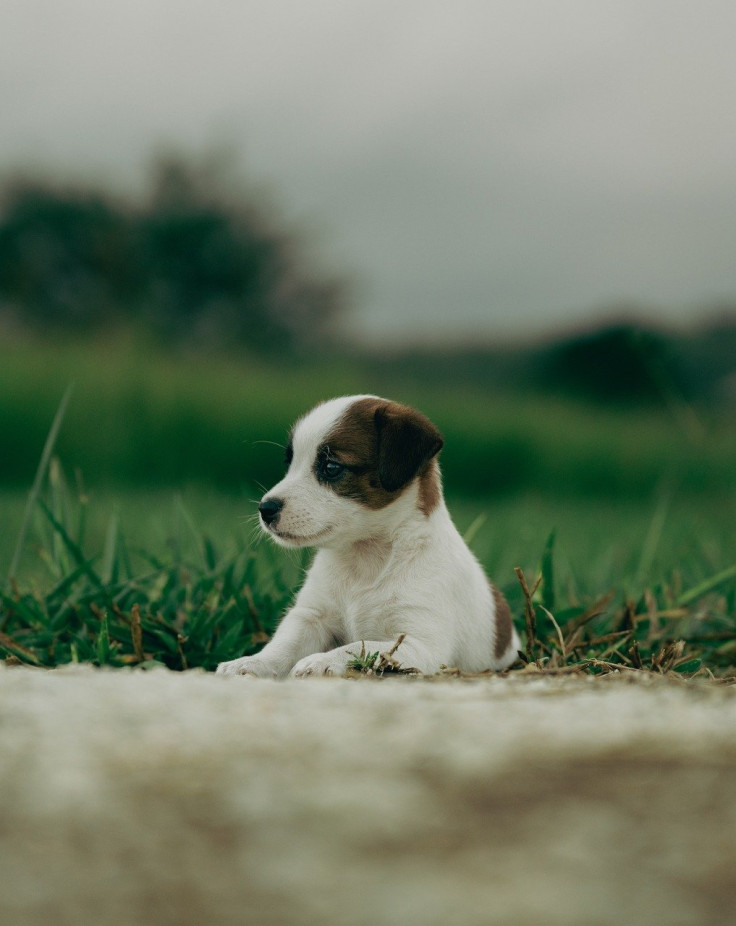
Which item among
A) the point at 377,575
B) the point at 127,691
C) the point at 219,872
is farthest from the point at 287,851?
the point at 377,575

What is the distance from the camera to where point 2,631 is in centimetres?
344

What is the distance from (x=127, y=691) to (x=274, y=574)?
2198 mm

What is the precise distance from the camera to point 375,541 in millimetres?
3332

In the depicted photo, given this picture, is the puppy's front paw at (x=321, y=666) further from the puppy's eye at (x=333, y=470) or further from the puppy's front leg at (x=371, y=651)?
the puppy's eye at (x=333, y=470)

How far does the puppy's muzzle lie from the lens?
3156mm

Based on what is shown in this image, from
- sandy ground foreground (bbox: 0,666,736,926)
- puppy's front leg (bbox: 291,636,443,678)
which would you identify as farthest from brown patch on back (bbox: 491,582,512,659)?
sandy ground foreground (bbox: 0,666,736,926)

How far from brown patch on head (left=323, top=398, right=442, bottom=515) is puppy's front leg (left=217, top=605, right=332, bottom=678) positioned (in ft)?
1.34

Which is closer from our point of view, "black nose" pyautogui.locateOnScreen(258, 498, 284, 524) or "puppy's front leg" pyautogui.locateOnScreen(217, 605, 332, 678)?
"puppy's front leg" pyautogui.locateOnScreen(217, 605, 332, 678)

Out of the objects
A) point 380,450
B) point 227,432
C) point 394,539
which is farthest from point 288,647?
point 227,432

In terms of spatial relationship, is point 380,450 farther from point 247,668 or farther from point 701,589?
point 701,589

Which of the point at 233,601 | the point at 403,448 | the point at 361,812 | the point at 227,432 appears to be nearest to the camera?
the point at 361,812

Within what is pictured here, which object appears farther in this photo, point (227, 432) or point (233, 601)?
point (227, 432)

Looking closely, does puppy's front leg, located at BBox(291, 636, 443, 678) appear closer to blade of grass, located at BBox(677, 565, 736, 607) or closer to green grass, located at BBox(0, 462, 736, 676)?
green grass, located at BBox(0, 462, 736, 676)

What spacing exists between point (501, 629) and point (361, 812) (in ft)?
7.05
